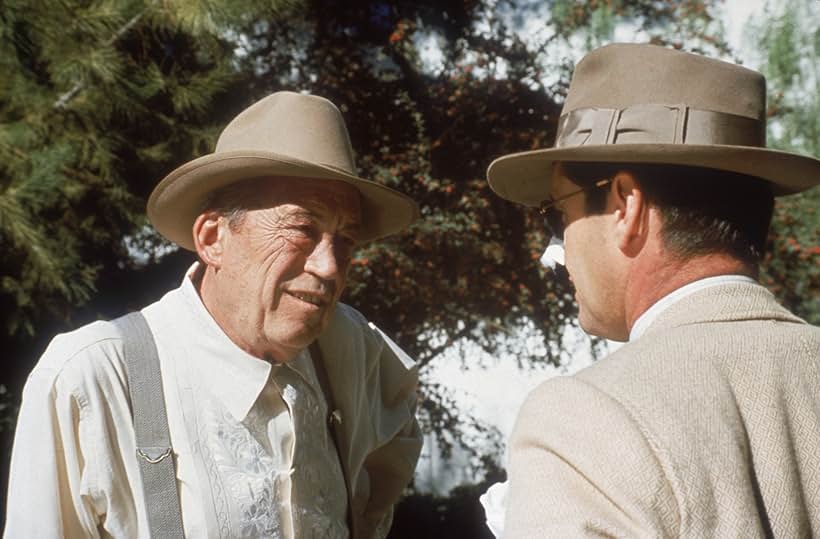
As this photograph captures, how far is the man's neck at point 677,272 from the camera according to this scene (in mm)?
1456

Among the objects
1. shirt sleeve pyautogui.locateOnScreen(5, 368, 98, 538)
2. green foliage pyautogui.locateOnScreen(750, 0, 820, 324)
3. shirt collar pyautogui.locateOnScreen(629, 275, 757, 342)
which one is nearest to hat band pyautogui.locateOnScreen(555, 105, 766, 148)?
shirt collar pyautogui.locateOnScreen(629, 275, 757, 342)

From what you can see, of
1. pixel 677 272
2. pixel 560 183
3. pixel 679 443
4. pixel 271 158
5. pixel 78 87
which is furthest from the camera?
pixel 78 87

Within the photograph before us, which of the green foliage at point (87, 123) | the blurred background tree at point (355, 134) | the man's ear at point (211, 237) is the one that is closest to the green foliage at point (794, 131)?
the blurred background tree at point (355, 134)

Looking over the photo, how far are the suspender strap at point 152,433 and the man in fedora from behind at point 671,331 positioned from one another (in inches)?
36.4

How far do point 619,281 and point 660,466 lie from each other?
1.35ft

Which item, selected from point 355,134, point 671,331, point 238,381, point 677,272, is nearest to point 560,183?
point 677,272

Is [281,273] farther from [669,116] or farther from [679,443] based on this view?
[679,443]

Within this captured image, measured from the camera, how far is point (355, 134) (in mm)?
5602

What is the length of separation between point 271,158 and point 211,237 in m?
0.29

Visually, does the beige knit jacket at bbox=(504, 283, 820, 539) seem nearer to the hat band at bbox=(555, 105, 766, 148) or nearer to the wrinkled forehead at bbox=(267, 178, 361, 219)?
the hat band at bbox=(555, 105, 766, 148)

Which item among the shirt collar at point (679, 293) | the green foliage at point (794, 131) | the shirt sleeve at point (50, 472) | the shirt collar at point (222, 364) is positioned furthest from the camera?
the green foliage at point (794, 131)

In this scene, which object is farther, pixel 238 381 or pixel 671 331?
pixel 238 381

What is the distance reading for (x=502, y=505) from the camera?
65.1 inches

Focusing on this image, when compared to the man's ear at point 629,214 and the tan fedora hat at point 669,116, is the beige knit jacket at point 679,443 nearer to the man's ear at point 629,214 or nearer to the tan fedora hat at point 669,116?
the man's ear at point 629,214
